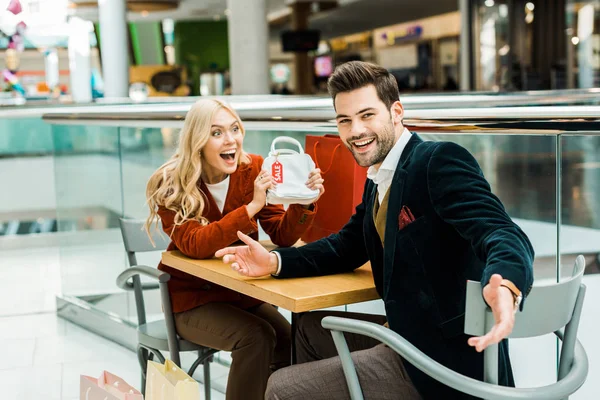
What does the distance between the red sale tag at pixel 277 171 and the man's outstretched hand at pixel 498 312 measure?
1074mm

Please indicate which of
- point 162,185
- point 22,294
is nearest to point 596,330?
point 162,185

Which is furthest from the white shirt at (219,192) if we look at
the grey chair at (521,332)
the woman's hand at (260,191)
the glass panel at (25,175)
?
the glass panel at (25,175)

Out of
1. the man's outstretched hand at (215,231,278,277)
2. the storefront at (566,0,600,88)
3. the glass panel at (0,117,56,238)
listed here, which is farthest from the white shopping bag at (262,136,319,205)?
the storefront at (566,0,600,88)

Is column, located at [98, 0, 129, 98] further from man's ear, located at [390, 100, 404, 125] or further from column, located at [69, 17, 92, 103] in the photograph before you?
man's ear, located at [390, 100, 404, 125]

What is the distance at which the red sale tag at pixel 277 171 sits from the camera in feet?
7.95

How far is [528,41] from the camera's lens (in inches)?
549

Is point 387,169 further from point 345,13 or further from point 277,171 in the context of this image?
point 345,13

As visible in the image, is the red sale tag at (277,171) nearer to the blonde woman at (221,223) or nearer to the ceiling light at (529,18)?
the blonde woman at (221,223)

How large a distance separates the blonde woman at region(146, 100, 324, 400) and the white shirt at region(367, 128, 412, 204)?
1.46ft

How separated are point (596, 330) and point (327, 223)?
917 millimetres

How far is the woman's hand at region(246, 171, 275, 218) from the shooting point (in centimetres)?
243

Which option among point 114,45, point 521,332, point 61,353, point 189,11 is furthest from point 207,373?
point 189,11

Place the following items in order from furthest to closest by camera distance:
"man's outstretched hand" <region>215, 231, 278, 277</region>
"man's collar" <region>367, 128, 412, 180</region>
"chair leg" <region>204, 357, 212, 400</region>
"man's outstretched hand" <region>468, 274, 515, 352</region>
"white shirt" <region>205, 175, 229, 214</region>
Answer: "chair leg" <region>204, 357, 212, 400</region> < "white shirt" <region>205, 175, 229, 214</region> < "man's outstretched hand" <region>215, 231, 278, 277</region> < "man's collar" <region>367, 128, 412, 180</region> < "man's outstretched hand" <region>468, 274, 515, 352</region>

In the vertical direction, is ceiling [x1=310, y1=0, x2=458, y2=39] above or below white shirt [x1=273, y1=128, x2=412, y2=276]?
above
